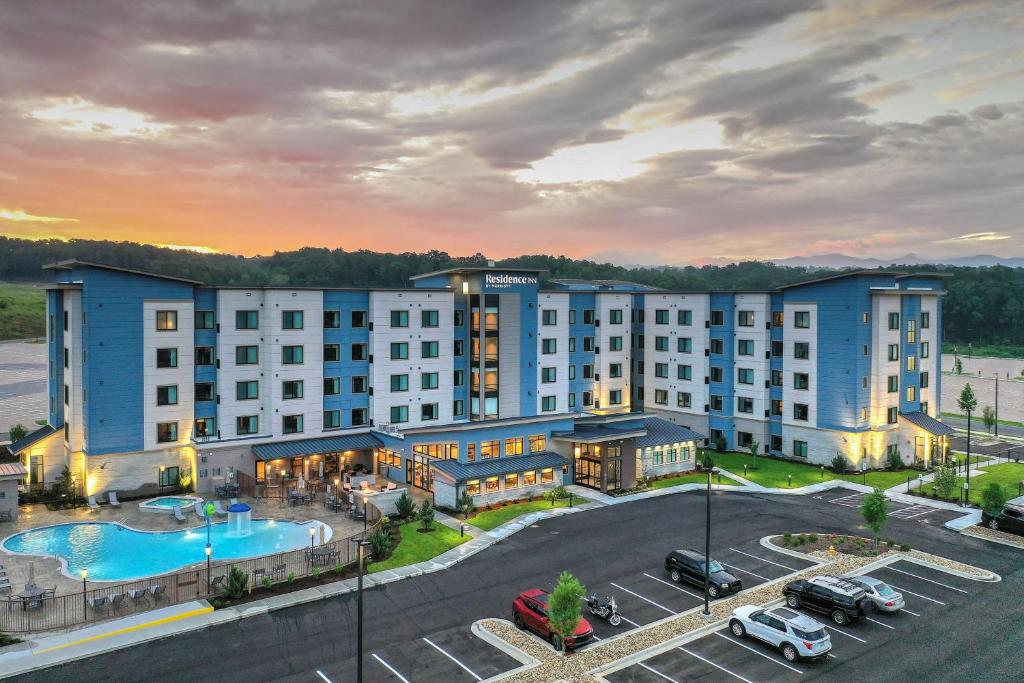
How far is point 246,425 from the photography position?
56406 millimetres

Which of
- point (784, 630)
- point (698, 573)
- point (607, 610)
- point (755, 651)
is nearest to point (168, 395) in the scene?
point (607, 610)

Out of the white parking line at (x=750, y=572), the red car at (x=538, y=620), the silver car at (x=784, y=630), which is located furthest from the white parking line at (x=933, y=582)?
the red car at (x=538, y=620)

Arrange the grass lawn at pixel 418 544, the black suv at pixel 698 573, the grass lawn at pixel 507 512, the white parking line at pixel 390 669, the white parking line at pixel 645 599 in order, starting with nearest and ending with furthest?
the white parking line at pixel 390 669, the white parking line at pixel 645 599, the black suv at pixel 698 573, the grass lawn at pixel 418 544, the grass lawn at pixel 507 512

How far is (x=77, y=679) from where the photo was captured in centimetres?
2627

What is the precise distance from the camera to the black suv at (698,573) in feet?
115

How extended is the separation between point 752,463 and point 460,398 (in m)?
29.4

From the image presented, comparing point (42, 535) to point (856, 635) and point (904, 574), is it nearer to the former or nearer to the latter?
point (856, 635)

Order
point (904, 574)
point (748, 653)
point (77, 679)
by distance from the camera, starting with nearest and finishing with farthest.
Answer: point (77, 679), point (748, 653), point (904, 574)

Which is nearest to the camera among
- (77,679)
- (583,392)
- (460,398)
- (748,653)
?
(77,679)

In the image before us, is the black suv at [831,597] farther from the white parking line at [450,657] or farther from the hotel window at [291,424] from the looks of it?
the hotel window at [291,424]

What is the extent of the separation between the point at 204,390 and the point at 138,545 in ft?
51.4

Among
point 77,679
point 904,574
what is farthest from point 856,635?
point 77,679

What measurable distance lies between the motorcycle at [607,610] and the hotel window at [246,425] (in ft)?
114

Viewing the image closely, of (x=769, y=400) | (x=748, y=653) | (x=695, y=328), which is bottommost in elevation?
(x=748, y=653)
